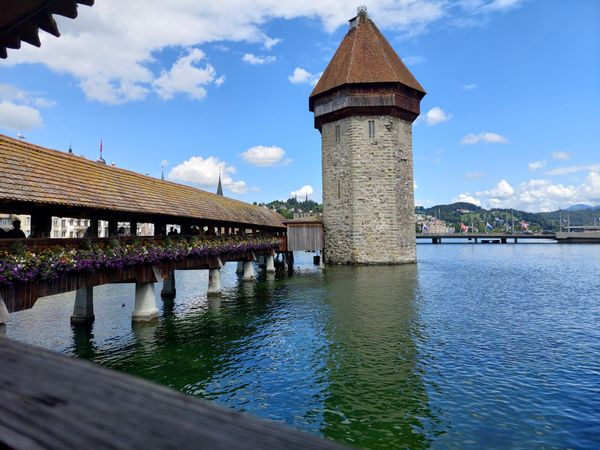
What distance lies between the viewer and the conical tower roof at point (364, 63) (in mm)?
34406

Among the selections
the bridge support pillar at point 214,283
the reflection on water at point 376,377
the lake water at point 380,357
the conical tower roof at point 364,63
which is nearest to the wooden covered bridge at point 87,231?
the bridge support pillar at point 214,283

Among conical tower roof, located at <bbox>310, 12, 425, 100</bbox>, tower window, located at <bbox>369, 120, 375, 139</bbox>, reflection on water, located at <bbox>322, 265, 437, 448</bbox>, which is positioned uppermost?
conical tower roof, located at <bbox>310, 12, 425, 100</bbox>

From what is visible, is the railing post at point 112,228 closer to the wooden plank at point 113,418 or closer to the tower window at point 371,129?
the wooden plank at point 113,418

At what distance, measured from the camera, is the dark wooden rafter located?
3738mm

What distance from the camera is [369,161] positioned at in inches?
1351

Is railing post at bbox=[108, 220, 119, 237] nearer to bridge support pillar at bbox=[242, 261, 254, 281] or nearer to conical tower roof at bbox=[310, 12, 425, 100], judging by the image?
bridge support pillar at bbox=[242, 261, 254, 281]

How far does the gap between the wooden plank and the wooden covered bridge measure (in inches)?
365

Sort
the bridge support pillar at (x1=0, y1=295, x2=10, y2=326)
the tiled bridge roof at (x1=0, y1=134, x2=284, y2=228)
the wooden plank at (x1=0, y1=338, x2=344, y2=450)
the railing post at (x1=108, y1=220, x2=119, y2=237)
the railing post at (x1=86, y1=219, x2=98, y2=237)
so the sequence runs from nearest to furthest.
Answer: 1. the wooden plank at (x1=0, y1=338, x2=344, y2=450)
2. the bridge support pillar at (x1=0, y1=295, x2=10, y2=326)
3. the tiled bridge roof at (x1=0, y1=134, x2=284, y2=228)
4. the railing post at (x1=86, y1=219, x2=98, y2=237)
5. the railing post at (x1=108, y1=220, x2=119, y2=237)

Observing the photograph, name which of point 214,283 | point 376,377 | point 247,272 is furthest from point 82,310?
point 247,272

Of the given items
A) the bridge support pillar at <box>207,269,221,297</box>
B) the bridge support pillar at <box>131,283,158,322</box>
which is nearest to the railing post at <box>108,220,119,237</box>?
the bridge support pillar at <box>131,283,158,322</box>

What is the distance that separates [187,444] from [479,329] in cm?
1362

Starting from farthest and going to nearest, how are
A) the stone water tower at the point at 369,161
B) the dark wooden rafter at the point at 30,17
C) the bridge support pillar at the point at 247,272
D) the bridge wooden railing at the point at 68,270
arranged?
the stone water tower at the point at 369,161 → the bridge support pillar at the point at 247,272 → the bridge wooden railing at the point at 68,270 → the dark wooden rafter at the point at 30,17

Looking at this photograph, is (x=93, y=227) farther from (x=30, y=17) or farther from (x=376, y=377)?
(x=30, y=17)

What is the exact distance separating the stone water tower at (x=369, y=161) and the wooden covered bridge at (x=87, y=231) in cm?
1762
